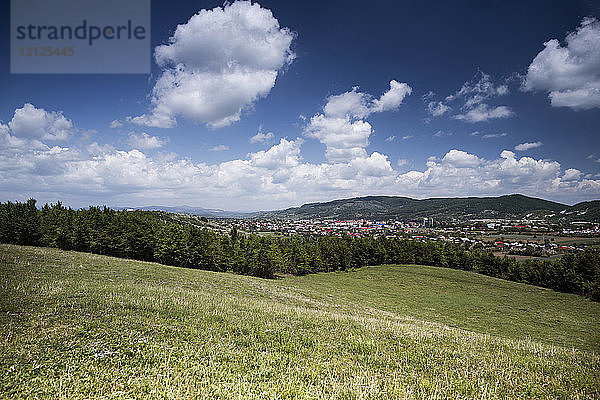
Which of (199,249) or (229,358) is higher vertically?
(229,358)

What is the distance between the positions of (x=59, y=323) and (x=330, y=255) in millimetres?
86012

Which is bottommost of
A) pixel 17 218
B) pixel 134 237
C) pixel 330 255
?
pixel 330 255

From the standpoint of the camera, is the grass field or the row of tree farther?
the row of tree

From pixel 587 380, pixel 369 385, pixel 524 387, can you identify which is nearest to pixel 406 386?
pixel 369 385

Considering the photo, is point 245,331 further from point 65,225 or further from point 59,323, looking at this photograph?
point 65,225

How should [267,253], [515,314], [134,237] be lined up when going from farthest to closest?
[267,253] < [134,237] < [515,314]

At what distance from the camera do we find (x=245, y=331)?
11586 mm

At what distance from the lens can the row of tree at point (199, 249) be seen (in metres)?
58.7

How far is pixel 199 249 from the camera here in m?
69.9

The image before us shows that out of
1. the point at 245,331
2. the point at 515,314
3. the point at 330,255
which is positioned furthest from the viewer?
the point at 330,255

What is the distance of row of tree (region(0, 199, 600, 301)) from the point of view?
58688 mm

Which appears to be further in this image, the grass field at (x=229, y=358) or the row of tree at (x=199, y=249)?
the row of tree at (x=199, y=249)

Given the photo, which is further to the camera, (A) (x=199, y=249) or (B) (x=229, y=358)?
(A) (x=199, y=249)

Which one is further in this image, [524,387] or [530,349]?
[530,349]
